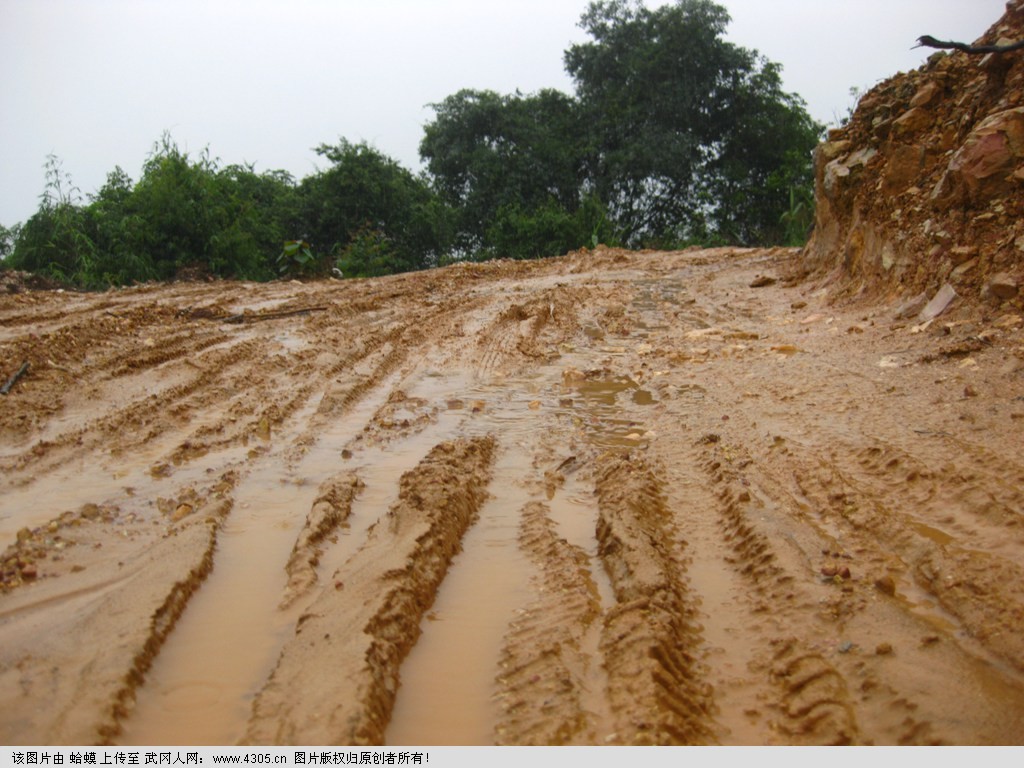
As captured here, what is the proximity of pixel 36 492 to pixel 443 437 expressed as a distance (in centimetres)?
181

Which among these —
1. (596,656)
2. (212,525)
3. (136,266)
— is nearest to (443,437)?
(212,525)

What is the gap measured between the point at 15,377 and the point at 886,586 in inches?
193

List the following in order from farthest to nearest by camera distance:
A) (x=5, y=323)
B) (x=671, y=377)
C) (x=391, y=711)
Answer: (x=5, y=323) → (x=671, y=377) → (x=391, y=711)

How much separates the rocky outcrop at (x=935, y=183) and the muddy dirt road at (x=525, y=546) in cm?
55

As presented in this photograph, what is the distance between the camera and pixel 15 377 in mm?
4645

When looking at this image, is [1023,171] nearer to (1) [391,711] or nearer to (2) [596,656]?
(2) [596,656]

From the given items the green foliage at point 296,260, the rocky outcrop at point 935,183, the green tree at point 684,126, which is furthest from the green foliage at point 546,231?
the rocky outcrop at point 935,183

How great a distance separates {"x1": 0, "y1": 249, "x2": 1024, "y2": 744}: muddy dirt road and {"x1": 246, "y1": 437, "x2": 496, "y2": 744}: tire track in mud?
0.03ft

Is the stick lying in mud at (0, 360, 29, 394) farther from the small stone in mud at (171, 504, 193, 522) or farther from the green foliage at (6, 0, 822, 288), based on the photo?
the green foliage at (6, 0, 822, 288)

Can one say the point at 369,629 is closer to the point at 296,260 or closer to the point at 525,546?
the point at 525,546

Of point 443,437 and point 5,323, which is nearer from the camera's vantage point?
point 443,437

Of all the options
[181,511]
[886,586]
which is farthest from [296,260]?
[886,586]

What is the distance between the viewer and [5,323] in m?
6.89

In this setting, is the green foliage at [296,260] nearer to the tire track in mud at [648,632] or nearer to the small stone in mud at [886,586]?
the tire track in mud at [648,632]
